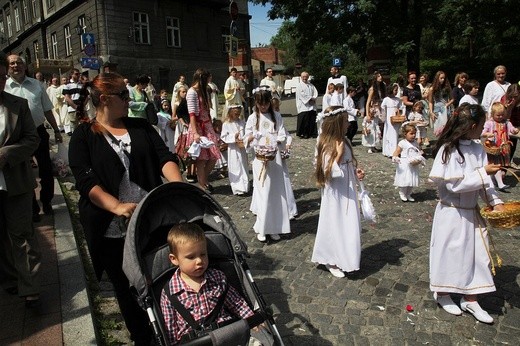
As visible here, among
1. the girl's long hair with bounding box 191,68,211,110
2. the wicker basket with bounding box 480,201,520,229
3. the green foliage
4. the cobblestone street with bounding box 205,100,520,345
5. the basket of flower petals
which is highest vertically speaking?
the green foliage

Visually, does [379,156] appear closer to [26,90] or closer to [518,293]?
[518,293]

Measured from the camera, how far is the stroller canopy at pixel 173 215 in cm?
311

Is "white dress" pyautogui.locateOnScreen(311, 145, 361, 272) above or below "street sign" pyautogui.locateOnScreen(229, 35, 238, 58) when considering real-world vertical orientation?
below

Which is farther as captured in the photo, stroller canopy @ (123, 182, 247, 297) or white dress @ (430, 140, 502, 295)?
white dress @ (430, 140, 502, 295)

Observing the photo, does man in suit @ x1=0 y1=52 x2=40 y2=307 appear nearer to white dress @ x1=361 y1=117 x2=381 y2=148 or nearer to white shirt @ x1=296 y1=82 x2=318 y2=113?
white dress @ x1=361 y1=117 x2=381 y2=148

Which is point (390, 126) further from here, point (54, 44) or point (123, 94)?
point (54, 44)

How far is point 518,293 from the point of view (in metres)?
4.44

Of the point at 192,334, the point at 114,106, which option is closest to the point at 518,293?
the point at 192,334

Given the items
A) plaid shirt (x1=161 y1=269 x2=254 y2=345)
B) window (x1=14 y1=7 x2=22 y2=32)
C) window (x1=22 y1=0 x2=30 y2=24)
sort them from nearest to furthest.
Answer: plaid shirt (x1=161 y1=269 x2=254 y2=345), window (x1=22 y1=0 x2=30 y2=24), window (x1=14 y1=7 x2=22 y2=32)

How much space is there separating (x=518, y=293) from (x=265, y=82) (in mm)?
12088

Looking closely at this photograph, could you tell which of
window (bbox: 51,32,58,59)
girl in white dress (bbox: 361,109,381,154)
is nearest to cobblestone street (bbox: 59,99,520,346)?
girl in white dress (bbox: 361,109,381,154)

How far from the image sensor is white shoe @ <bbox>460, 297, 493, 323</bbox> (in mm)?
3972

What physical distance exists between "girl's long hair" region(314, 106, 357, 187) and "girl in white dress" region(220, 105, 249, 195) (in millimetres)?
3484

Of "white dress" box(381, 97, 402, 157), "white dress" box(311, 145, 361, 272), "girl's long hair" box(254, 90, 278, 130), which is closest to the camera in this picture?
"white dress" box(311, 145, 361, 272)
